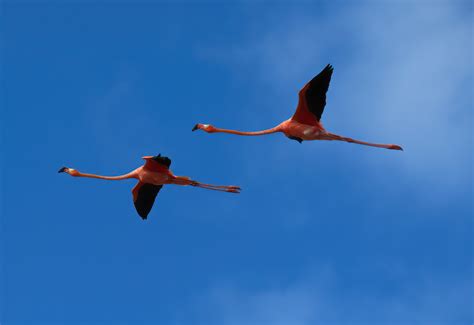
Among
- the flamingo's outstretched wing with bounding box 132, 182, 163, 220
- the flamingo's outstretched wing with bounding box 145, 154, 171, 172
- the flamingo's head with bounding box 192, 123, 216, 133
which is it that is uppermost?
the flamingo's head with bounding box 192, 123, 216, 133

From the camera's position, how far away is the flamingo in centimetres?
2961

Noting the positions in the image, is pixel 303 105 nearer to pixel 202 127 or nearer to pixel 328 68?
pixel 328 68

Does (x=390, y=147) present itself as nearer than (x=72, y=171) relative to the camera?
Yes

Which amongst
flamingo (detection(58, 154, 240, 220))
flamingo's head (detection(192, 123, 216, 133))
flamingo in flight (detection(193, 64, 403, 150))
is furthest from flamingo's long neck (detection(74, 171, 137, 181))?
flamingo in flight (detection(193, 64, 403, 150))

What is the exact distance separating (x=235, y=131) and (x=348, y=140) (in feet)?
10.9

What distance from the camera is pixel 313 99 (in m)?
28.6

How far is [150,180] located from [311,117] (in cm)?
485

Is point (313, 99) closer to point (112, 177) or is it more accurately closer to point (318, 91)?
point (318, 91)

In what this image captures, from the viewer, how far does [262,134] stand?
30.1 metres

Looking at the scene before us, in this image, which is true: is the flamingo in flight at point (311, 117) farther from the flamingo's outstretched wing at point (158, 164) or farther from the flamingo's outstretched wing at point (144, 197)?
the flamingo's outstretched wing at point (144, 197)

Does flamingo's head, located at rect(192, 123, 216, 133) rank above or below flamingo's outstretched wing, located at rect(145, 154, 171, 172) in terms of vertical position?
above

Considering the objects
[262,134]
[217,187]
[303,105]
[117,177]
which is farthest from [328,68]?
[117,177]

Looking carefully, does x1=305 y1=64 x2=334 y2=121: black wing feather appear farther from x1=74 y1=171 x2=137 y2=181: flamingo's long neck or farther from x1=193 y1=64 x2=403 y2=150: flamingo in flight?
x1=74 y1=171 x2=137 y2=181: flamingo's long neck

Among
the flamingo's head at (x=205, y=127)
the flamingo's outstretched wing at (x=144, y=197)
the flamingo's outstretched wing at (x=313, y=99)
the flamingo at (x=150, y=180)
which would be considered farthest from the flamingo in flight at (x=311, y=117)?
the flamingo's outstretched wing at (x=144, y=197)
